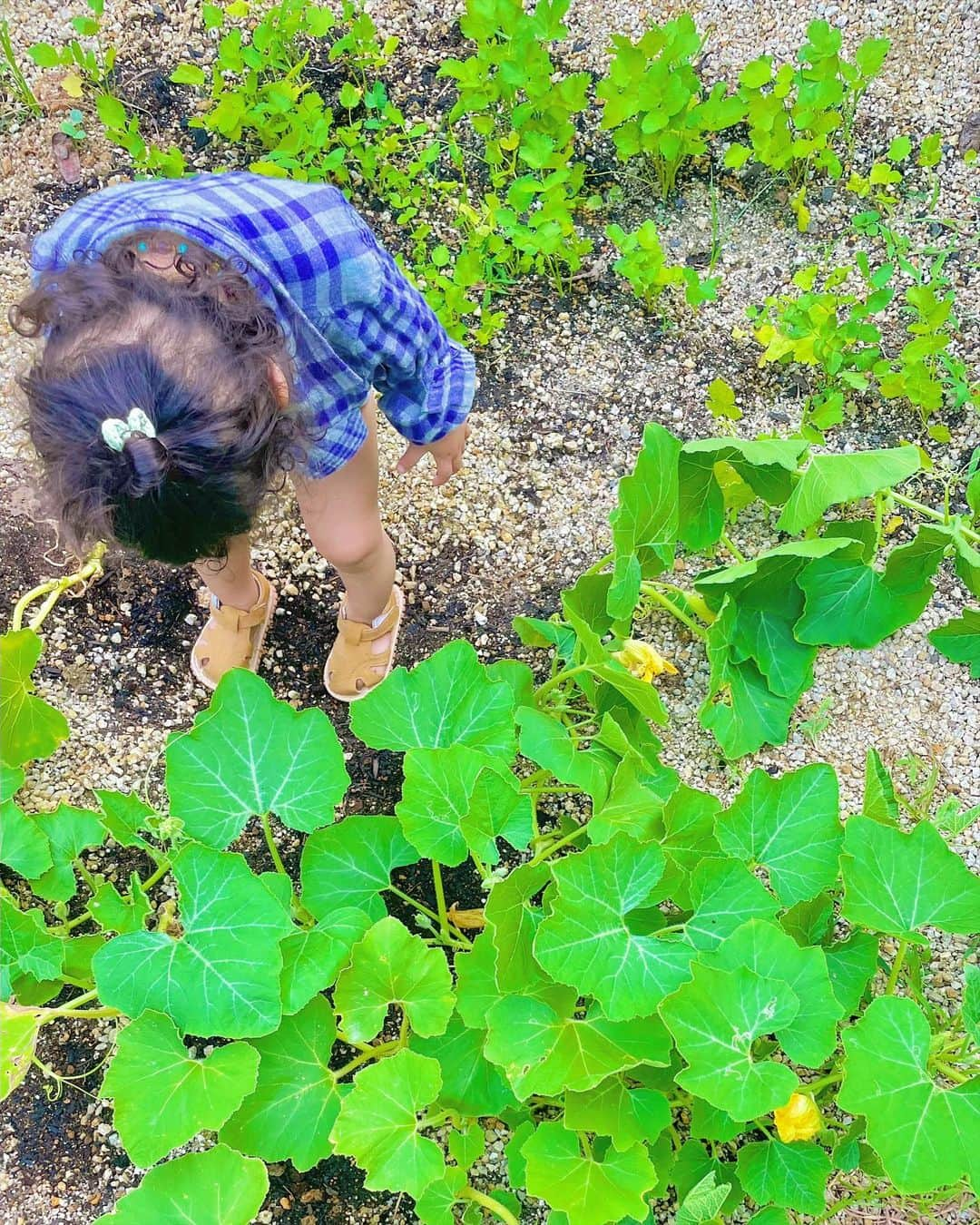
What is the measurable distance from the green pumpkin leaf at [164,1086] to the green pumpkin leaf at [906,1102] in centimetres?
69

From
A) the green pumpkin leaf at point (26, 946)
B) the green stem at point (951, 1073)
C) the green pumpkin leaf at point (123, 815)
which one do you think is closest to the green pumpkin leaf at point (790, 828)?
the green stem at point (951, 1073)

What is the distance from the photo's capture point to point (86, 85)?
2354mm

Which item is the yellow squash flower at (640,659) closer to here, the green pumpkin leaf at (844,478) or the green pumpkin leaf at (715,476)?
the green pumpkin leaf at (715,476)

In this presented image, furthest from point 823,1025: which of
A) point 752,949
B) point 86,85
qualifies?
point 86,85

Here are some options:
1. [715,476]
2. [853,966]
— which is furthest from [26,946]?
[715,476]

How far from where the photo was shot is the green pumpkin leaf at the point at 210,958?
1.22 meters

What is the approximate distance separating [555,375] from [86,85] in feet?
4.17

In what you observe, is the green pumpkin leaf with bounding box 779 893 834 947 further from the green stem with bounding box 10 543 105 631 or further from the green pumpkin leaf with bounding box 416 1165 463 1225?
the green stem with bounding box 10 543 105 631

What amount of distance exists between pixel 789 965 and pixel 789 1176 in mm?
339

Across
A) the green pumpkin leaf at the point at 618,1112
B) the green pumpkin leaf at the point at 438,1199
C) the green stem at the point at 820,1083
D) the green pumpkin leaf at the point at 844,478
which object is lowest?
the green pumpkin leaf at the point at 438,1199

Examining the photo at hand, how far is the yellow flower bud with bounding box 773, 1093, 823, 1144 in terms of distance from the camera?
1.37 m

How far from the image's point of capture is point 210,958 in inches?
49.2

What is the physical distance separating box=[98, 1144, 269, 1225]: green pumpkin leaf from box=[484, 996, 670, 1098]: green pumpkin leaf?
1.03 feet

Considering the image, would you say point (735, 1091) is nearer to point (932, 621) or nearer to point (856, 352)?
point (932, 621)
